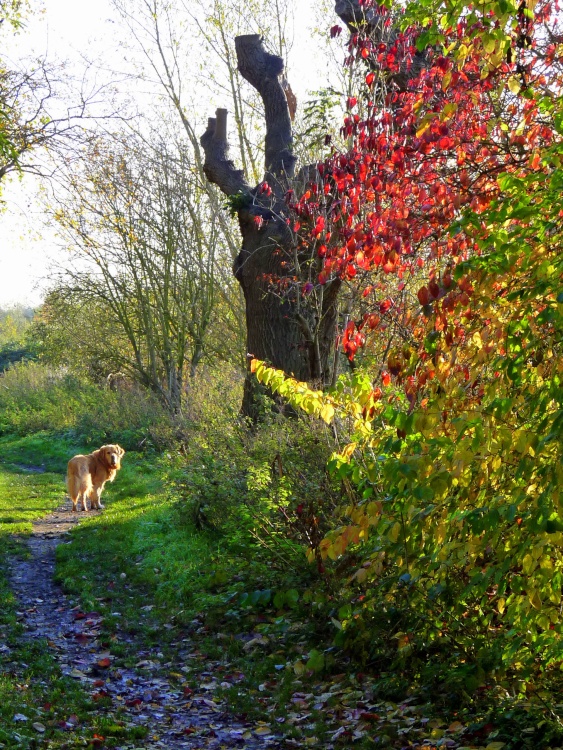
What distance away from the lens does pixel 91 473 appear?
45.9 feet

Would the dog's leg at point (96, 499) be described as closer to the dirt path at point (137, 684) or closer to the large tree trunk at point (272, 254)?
the large tree trunk at point (272, 254)

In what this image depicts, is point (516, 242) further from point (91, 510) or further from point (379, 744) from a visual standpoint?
point (91, 510)

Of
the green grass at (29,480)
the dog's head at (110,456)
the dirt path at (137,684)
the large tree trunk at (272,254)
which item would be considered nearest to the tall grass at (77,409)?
the green grass at (29,480)

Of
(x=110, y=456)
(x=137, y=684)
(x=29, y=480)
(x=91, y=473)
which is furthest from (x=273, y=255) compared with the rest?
(x=137, y=684)

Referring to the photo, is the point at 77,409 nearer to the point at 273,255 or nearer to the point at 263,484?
the point at 273,255

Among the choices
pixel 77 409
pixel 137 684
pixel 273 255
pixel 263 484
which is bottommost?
pixel 137 684

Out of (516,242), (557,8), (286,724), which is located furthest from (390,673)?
(557,8)

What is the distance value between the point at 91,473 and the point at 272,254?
5017 millimetres

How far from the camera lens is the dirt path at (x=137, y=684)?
225 inches

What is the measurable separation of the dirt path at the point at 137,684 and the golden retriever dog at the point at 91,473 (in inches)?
166

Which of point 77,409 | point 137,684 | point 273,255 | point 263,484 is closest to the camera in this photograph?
point 137,684

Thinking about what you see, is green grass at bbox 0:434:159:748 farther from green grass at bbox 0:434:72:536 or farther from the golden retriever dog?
the golden retriever dog

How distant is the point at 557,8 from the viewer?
574 cm

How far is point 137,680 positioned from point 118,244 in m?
17.4
